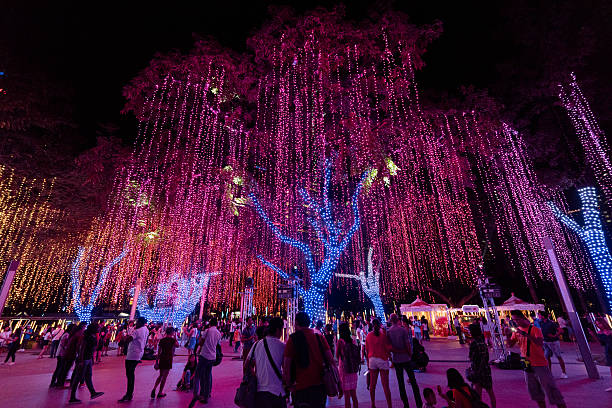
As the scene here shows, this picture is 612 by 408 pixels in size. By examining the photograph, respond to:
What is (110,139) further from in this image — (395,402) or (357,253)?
(357,253)

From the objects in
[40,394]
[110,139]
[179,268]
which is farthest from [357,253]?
[40,394]

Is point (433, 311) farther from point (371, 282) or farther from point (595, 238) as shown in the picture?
point (595, 238)

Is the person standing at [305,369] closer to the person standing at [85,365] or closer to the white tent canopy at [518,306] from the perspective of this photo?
the person standing at [85,365]

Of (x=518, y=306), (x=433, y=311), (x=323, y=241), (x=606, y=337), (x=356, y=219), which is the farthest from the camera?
(x=433, y=311)

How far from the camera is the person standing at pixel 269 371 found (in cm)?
301

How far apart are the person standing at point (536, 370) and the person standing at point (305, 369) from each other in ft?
11.2

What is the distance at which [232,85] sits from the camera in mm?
11680

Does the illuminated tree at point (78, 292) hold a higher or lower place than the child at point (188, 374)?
higher

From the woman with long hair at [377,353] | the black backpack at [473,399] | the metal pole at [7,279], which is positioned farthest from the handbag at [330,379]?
the metal pole at [7,279]

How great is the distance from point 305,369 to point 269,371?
15.1 inches

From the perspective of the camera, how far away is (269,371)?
10.1ft

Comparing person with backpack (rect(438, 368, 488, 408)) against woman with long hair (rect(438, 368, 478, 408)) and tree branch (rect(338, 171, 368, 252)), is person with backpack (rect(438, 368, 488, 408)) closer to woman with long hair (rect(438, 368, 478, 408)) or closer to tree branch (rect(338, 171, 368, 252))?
woman with long hair (rect(438, 368, 478, 408))

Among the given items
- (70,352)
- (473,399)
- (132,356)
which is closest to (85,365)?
(132,356)

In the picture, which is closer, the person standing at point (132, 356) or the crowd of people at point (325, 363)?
the crowd of people at point (325, 363)
